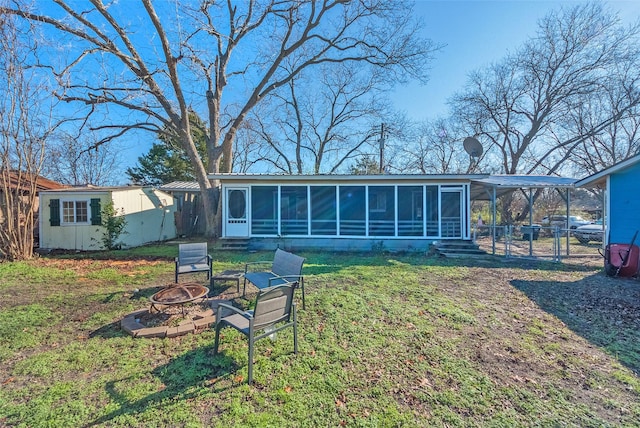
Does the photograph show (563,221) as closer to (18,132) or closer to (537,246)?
(537,246)

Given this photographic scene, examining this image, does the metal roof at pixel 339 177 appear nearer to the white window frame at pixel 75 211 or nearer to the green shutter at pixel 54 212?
the white window frame at pixel 75 211

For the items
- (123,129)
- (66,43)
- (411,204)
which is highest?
(66,43)

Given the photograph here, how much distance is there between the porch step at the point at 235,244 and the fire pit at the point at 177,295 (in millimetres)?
6362

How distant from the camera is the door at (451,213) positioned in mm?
11000

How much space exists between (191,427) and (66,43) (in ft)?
41.3

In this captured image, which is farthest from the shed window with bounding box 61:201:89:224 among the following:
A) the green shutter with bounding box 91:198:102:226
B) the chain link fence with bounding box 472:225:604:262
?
the chain link fence with bounding box 472:225:604:262

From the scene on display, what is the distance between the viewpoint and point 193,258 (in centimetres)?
589

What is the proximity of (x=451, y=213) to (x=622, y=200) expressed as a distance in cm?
502

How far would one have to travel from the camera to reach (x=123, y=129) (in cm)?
1404

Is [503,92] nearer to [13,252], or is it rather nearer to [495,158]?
[495,158]

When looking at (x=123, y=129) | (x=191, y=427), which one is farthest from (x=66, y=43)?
(x=191, y=427)

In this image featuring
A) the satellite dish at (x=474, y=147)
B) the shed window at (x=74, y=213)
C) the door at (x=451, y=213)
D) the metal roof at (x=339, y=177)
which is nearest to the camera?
the metal roof at (x=339, y=177)

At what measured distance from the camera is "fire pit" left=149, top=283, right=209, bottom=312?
3.88 metres

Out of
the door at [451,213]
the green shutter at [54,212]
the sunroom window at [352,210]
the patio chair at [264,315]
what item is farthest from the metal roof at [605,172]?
the green shutter at [54,212]
